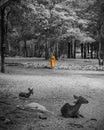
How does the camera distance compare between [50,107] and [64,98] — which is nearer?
[50,107]

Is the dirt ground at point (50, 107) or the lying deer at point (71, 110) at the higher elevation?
the lying deer at point (71, 110)

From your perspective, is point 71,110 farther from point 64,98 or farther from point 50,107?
point 64,98

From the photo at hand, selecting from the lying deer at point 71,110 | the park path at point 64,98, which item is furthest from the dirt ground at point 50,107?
the lying deer at point 71,110

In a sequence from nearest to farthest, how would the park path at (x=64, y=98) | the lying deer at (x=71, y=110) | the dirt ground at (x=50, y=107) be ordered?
the dirt ground at (x=50, y=107) → the park path at (x=64, y=98) → the lying deer at (x=71, y=110)

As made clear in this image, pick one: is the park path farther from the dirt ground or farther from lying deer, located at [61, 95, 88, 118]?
lying deer, located at [61, 95, 88, 118]

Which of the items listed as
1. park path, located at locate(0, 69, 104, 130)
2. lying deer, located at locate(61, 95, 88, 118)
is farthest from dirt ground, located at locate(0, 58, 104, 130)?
lying deer, located at locate(61, 95, 88, 118)

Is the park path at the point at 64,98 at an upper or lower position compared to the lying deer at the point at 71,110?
lower

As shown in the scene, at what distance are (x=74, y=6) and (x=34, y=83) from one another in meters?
29.5

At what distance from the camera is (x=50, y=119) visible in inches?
351

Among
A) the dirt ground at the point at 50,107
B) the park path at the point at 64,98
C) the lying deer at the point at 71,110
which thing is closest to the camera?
the dirt ground at the point at 50,107

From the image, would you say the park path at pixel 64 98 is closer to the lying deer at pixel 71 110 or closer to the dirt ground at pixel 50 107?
the dirt ground at pixel 50 107

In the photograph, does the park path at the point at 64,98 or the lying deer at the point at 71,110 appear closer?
the park path at the point at 64,98

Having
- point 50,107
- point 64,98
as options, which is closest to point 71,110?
point 50,107

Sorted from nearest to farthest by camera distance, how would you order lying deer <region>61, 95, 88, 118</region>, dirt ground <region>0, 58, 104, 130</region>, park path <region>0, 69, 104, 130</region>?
dirt ground <region>0, 58, 104, 130</region>, park path <region>0, 69, 104, 130</region>, lying deer <region>61, 95, 88, 118</region>
